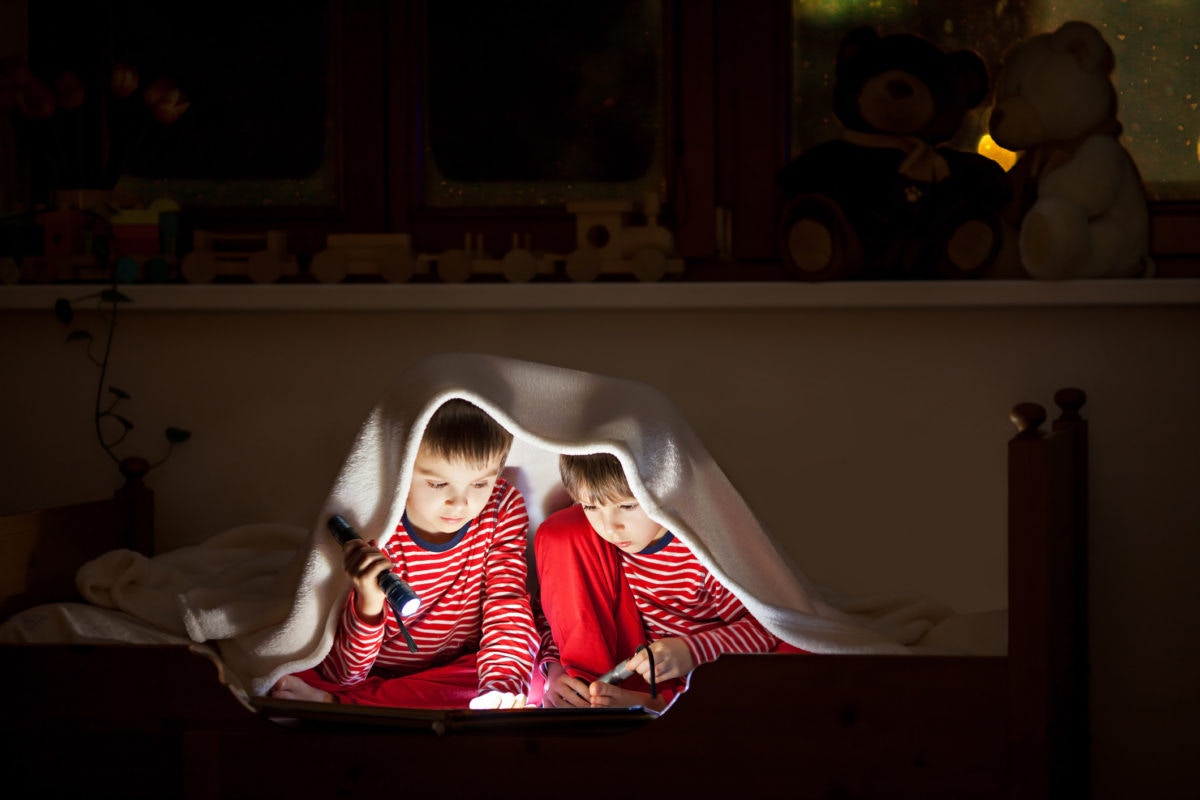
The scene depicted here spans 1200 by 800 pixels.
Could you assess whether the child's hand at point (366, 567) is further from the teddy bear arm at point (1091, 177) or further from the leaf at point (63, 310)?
the teddy bear arm at point (1091, 177)

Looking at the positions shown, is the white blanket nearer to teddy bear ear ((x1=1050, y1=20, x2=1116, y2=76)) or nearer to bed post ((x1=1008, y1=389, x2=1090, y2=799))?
bed post ((x1=1008, y1=389, x2=1090, y2=799))

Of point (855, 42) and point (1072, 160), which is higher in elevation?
point (855, 42)

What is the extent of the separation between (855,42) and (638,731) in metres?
0.99

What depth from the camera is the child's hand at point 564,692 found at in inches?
45.3

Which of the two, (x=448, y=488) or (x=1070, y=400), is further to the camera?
(x=1070, y=400)

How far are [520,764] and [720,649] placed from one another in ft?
0.91

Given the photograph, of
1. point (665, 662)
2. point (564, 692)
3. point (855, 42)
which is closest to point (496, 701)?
point (564, 692)

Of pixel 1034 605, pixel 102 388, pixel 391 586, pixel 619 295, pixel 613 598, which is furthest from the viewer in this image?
pixel 102 388

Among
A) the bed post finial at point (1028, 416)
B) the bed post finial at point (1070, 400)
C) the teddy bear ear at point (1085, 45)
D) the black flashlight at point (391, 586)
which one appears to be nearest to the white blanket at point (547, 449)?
the black flashlight at point (391, 586)

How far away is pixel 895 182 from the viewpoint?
1.43 m

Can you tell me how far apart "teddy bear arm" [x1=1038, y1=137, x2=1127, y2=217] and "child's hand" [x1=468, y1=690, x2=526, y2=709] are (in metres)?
0.96

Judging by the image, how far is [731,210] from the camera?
1.60m

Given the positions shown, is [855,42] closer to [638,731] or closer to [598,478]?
[598,478]

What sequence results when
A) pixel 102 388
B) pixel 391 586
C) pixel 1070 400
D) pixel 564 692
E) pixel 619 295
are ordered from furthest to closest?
pixel 102 388 → pixel 619 295 → pixel 1070 400 → pixel 564 692 → pixel 391 586
